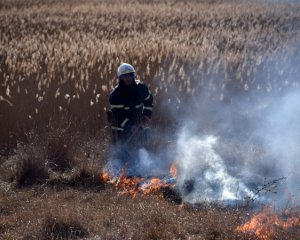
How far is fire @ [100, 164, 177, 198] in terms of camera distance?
6.95m

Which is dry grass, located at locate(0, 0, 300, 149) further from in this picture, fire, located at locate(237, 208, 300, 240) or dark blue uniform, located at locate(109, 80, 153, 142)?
fire, located at locate(237, 208, 300, 240)

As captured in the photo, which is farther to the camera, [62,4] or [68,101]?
[62,4]

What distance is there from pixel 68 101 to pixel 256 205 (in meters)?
4.22

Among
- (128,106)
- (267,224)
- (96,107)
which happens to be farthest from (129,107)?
(267,224)

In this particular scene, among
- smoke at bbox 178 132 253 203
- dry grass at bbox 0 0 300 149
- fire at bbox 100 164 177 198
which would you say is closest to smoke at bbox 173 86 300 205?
smoke at bbox 178 132 253 203

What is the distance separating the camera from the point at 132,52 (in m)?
11.2

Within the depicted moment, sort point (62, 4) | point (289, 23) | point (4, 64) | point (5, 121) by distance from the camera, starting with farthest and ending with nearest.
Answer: point (62, 4) → point (289, 23) → point (4, 64) → point (5, 121)

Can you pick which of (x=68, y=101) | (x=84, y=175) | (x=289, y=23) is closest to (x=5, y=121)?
(x=68, y=101)

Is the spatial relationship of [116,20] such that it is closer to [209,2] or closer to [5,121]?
[209,2]

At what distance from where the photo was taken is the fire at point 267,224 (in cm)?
546

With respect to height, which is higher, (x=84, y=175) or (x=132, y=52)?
(x=132, y=52)

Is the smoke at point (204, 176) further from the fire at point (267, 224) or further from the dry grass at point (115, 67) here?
the dry grass at point (115, 67)

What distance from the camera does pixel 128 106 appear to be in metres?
7.86

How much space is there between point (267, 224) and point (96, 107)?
445 cm
